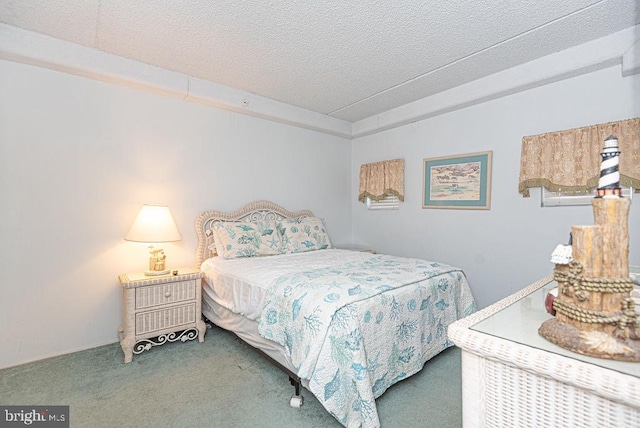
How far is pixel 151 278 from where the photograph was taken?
97.7 inches

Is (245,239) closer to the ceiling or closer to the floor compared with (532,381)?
closer to the ceiling

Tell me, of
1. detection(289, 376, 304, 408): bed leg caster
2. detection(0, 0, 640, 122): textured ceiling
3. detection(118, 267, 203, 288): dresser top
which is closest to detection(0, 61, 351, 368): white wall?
detection(118, 267, 203, 288): dresser top

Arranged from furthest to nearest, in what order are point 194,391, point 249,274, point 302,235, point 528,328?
1. point 302,235
2. point 249,274
3. point 194,391
4. point 528,328

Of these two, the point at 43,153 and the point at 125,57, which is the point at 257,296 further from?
the point at 125,57

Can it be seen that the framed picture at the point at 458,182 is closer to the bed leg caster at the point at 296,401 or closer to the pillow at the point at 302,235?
the pillow at the point at 302,235

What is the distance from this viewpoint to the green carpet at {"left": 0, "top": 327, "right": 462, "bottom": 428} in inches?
66.3

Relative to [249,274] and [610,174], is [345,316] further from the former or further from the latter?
[610,174]

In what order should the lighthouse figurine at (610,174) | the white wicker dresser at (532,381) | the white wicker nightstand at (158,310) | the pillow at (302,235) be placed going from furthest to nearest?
the pillow at (302,235) → the white wicker nightstand at (158,310) → the lighthouse figurine at (610,174) → the white wicker dresser at (532,381)

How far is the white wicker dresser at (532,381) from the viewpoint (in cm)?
56

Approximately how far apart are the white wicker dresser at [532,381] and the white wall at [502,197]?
2369mm

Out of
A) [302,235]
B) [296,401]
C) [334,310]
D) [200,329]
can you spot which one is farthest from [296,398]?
[302,235]

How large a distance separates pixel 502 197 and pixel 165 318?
340 centimetres

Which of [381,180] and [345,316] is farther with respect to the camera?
[381,180]

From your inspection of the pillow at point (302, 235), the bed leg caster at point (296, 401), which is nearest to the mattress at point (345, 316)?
the bed leg caster at point (296, 401)
